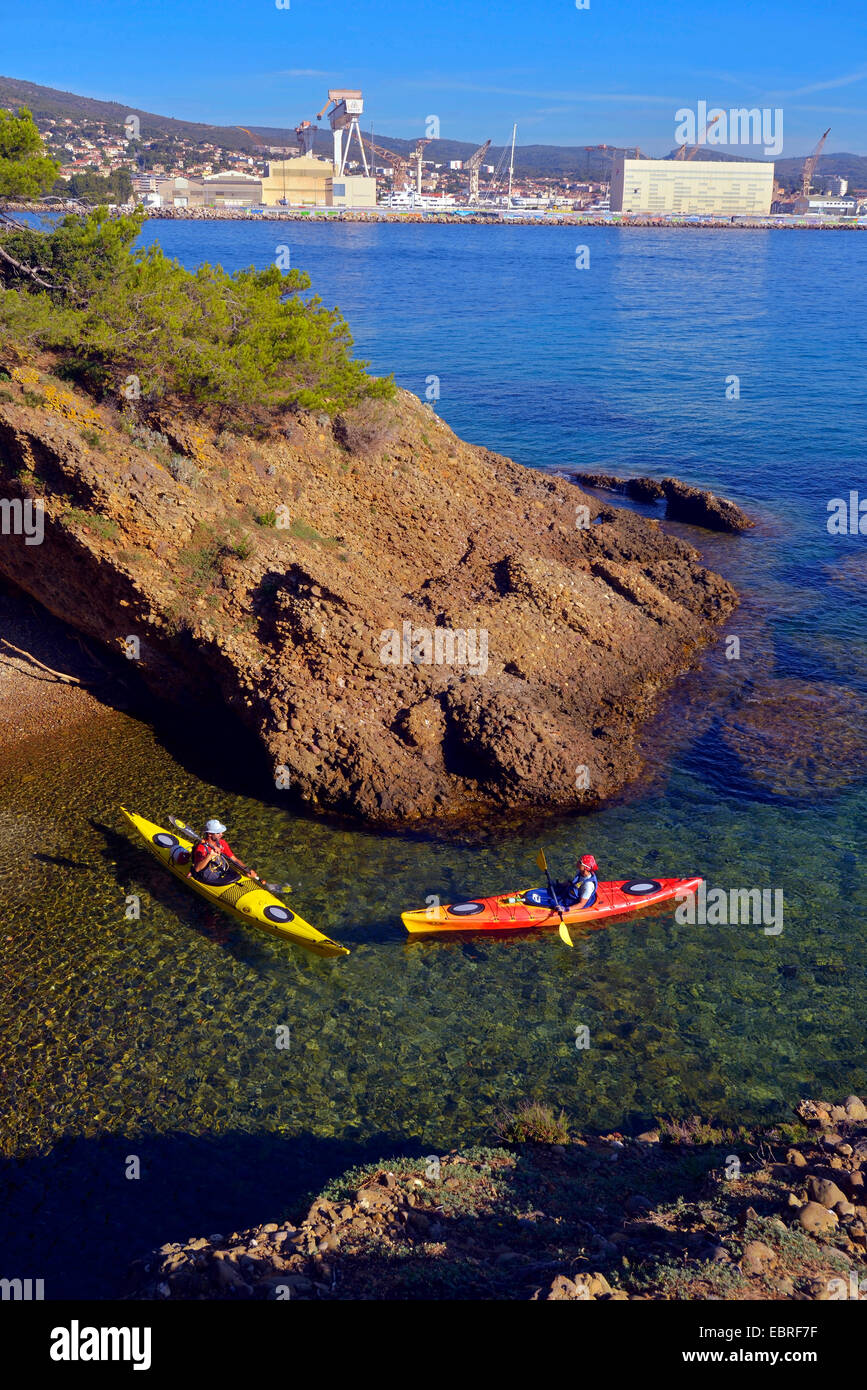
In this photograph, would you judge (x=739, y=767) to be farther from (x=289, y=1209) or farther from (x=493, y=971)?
(x=289, y=1209)

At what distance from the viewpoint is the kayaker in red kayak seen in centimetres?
1678

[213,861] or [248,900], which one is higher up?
[213,861]

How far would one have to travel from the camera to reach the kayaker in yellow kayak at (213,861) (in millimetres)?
17469

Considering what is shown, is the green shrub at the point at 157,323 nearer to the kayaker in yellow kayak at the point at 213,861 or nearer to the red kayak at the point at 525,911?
the kayaker in yellow kayak at the point at 213,861

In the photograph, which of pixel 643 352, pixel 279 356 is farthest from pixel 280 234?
pixel 279 356

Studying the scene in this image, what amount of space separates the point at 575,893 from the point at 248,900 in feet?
20.8

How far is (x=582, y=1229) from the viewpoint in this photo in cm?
1034

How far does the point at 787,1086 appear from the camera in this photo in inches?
532

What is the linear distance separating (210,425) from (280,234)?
187m

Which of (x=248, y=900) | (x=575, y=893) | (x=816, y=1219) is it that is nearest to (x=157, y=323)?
(x=248, y=900)

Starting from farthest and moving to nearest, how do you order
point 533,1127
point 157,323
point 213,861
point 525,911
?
point 157,323 → point 213,861 → point 525,911 → point 533,1127

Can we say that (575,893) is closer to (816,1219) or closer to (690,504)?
(816,1219)

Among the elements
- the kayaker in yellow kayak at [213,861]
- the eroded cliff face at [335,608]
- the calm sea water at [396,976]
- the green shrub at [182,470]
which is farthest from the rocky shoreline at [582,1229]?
the green shrub at [182,470]

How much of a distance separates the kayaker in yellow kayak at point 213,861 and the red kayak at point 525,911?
3732 mm
